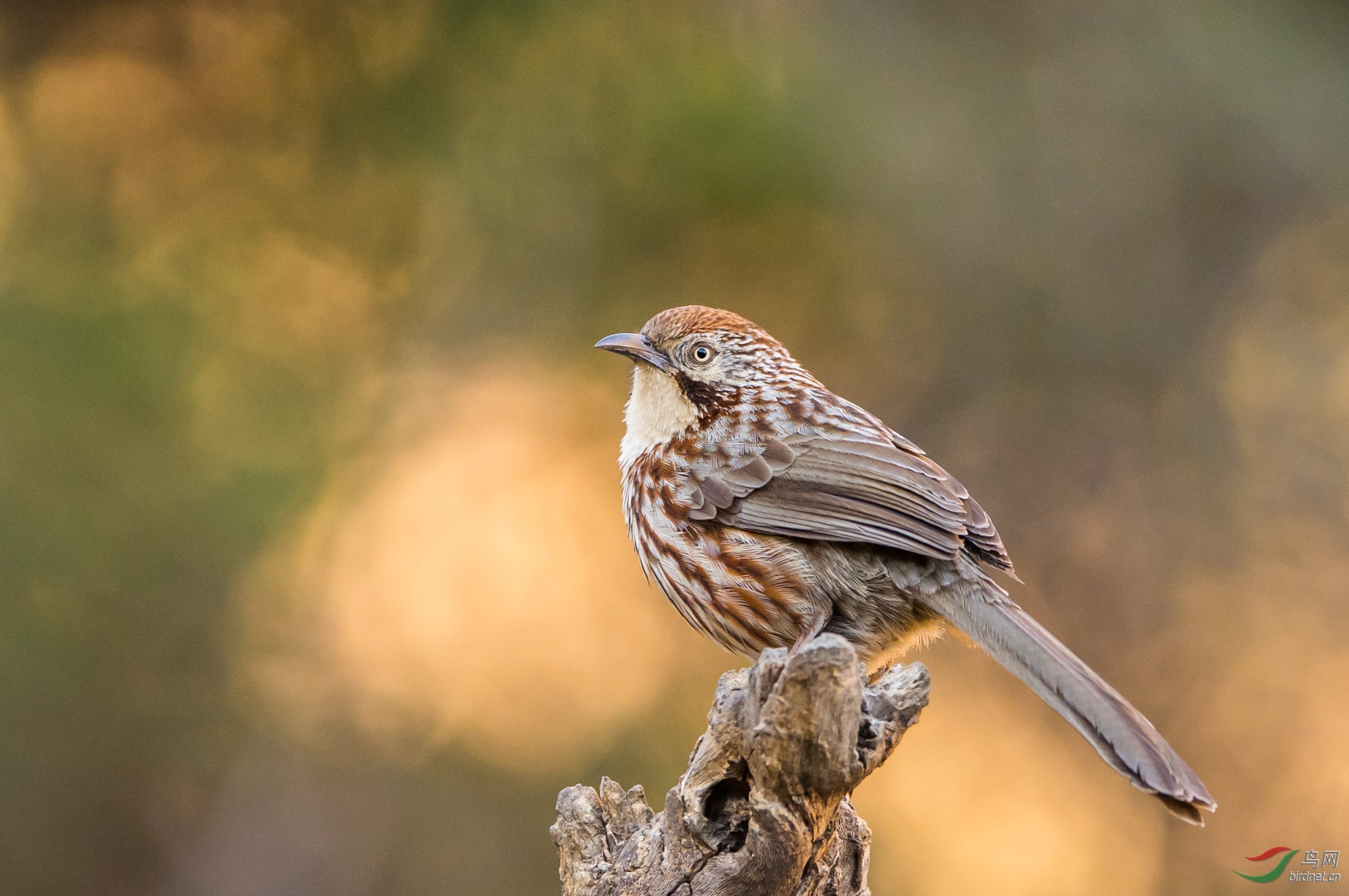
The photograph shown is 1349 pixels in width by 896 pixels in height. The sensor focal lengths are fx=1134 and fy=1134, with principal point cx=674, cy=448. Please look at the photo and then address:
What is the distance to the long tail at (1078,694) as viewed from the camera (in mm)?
2732

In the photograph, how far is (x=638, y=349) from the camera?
13.2 ft

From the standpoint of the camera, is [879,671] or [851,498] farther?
[879,671]

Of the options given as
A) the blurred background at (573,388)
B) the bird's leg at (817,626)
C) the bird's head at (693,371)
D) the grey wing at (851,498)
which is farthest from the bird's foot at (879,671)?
the blurred background at (573,388)

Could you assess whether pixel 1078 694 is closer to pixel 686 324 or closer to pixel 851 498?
pixel 851 498

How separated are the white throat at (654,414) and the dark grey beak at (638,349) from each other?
1.8 inches

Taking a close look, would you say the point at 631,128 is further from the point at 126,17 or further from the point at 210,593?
the point at 210,593

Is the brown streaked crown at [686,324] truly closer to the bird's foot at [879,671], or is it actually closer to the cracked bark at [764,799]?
the bird's foot at [879,671]

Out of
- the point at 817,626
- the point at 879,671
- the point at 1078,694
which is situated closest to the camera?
the point at 1078,694

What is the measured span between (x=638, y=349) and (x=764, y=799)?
5.88 feet

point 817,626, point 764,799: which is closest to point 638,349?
point 817,626

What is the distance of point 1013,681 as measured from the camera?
6.54m

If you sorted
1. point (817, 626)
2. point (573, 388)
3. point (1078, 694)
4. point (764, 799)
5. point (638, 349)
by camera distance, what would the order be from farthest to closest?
1. point (573, 388)
2. point (638, 349)
3. point (817, 626)
4. point (1078, 694)
5. point (764, 799)

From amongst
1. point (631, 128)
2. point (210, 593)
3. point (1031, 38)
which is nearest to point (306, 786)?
point (210, 593)

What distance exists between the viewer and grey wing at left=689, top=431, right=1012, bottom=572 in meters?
3.42
